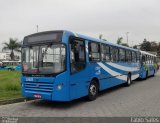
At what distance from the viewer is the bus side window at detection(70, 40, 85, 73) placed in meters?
9.99

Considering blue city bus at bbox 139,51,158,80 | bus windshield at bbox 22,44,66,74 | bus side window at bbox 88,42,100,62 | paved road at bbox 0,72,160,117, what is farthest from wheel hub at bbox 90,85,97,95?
blue city bus at bbox 139,51,158,80

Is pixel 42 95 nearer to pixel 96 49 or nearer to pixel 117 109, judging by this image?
pixel 117 109

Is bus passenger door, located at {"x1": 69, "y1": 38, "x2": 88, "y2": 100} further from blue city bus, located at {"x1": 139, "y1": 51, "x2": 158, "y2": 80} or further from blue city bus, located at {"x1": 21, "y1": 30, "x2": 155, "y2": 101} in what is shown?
blue city bus, located at {"x1": 139, "y1": 51, "x2": 158, "y2": 80}

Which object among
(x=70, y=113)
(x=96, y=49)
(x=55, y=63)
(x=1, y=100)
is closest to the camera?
(x=70, y=113)

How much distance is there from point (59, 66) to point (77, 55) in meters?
1.05

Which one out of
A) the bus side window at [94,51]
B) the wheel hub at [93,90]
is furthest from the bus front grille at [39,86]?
the bus side window at [94,51]

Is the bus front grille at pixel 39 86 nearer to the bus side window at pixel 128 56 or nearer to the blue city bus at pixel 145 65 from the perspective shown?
the bus side window at pixel 128 56

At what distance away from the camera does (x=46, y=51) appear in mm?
10008

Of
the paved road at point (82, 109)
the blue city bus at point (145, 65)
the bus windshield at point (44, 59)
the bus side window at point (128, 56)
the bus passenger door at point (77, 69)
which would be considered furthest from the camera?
the blue city bus at point (145, 65)

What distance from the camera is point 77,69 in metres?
10.3

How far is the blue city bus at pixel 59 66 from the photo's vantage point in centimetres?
959

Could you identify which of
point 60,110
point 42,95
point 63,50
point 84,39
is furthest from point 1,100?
point 84,39

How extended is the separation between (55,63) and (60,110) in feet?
5.71

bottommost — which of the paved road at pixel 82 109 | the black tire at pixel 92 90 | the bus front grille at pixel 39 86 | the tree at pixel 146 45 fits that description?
the paved road at pixel 82 109
